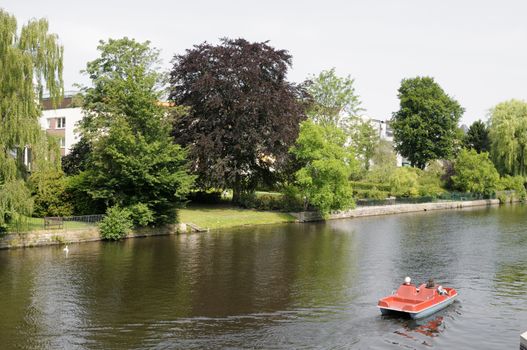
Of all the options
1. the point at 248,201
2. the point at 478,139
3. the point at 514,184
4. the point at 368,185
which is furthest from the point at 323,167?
the point at 478,139

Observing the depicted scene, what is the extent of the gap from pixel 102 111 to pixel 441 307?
3747 cm

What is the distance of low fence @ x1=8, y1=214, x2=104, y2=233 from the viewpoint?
39.2 meters

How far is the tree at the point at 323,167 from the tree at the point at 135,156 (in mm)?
14022

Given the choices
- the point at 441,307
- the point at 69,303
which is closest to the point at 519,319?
the point at 441,307

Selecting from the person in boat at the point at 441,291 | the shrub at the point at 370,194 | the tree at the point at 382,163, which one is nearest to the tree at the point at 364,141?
the tree at the point at 382,163

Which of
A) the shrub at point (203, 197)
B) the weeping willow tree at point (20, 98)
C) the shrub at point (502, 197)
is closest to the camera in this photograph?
the weeping willow tree at point (20, 98)

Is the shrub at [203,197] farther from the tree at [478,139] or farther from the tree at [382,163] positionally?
the tree at [478,139]

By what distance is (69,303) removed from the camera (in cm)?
2628

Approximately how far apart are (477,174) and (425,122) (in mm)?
13930

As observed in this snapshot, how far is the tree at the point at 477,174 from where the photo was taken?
87.0m

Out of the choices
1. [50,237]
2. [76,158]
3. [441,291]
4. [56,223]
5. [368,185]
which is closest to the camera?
[441,291]

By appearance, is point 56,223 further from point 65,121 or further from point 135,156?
point 65,121

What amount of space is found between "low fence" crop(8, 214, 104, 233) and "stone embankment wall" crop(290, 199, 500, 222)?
23359 mm

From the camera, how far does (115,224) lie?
43.9m
